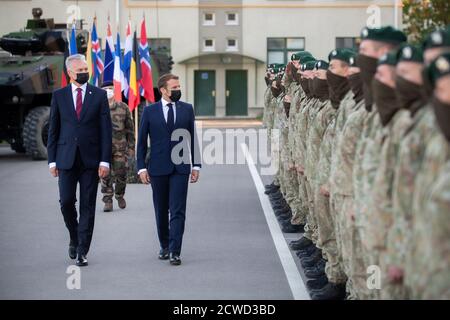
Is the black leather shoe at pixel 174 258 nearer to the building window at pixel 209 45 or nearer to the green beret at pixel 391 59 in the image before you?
the green beret at pixel 391 59

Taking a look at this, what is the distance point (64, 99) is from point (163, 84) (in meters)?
0.99

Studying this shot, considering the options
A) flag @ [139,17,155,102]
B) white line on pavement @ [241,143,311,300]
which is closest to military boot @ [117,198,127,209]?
white line on pavement @ [241,143,311,300]

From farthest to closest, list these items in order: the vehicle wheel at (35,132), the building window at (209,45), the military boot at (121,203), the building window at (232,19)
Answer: the building window at (209,45)
the building window at (232,19)
the vehicle wheel at (35,132)
the military boot at (121,203)

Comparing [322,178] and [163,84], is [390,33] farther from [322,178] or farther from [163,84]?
[163,84]

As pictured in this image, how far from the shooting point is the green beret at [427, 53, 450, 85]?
5.12m

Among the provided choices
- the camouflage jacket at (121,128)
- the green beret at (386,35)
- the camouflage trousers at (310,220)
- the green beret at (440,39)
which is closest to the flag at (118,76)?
the camouflage jacket at (121,128)

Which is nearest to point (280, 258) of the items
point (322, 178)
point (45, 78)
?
point (322, 178)

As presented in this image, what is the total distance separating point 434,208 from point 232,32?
51127 mm

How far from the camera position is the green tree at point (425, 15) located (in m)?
29.5

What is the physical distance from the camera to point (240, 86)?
185 ft

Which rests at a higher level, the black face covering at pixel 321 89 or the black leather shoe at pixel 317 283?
the black face covering at pixel 321 89

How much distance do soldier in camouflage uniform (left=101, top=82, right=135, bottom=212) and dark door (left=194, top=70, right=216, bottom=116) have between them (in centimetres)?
3979

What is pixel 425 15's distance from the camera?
98.5ft

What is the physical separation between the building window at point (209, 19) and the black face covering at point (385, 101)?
4916 cm
